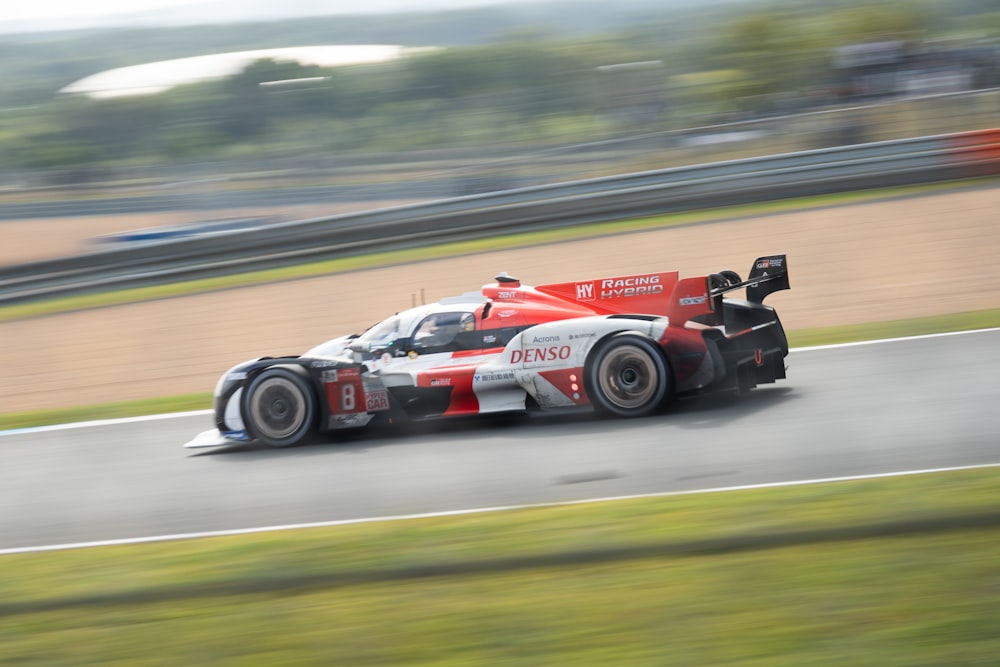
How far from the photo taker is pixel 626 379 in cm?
819

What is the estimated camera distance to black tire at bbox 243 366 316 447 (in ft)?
29.2

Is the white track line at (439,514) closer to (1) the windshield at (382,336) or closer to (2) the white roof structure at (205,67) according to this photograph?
(1) the windshield at (382,336)

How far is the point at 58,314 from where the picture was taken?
18172 millimetres

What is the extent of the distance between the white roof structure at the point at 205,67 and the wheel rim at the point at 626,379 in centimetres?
6217

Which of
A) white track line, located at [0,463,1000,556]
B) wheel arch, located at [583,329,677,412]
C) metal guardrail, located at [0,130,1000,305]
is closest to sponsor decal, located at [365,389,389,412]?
A: wheel arch, located at [583,329,677,412]

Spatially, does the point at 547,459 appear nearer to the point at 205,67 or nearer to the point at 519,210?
the point at 519,210

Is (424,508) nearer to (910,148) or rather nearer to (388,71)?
(910,148)

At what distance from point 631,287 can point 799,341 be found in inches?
116

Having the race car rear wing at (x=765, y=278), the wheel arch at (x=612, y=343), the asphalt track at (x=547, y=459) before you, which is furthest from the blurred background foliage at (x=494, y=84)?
the wheel arch at (x=612, y=343)

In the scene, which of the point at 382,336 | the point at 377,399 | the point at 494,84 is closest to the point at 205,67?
the point at 494,84

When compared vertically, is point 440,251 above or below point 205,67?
below

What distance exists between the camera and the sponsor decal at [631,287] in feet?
29.0

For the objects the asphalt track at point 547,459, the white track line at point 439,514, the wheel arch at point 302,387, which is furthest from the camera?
the wheel arch at point 302,387

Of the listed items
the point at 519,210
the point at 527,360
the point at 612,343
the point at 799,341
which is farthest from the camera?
the point at 519,210
